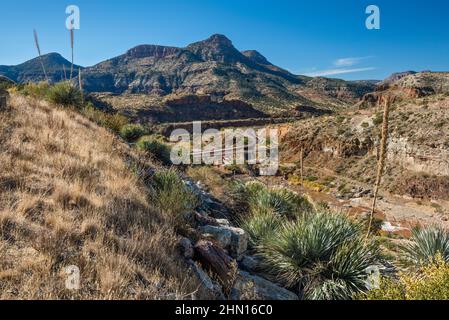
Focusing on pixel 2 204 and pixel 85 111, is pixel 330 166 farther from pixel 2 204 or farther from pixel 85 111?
pixel 2 204

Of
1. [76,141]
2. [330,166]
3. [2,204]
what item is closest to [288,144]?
[330,166]

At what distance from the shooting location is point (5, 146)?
5668 mm

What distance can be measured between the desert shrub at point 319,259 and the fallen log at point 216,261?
894mm

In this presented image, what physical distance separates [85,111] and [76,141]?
5008 mm

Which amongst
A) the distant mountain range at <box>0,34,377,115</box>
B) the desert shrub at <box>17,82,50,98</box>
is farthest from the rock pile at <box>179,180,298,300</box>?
the distant mountain range at <box>0,34,377,115</box>

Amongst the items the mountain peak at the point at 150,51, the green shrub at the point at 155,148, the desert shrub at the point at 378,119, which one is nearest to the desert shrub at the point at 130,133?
the green shrub at the point at 155,148

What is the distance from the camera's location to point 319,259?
455 centimetres

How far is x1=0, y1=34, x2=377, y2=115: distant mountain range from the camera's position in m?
97.4

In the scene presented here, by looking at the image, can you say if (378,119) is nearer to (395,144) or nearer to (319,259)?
(395,144)

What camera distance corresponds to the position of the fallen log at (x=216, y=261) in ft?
12.5

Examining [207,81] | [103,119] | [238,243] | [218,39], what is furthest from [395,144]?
[218,39]

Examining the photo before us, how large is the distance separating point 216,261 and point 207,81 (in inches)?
4403

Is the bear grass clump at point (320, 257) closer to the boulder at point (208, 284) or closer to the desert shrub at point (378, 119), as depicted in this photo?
the boulder at point (208, 284)

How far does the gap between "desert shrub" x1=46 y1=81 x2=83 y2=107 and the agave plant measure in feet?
36.3
